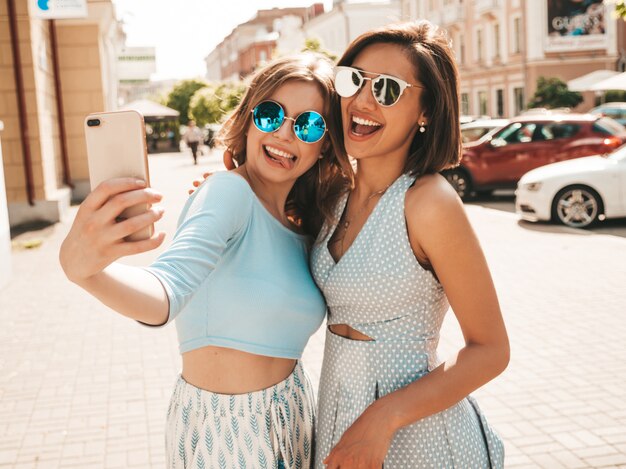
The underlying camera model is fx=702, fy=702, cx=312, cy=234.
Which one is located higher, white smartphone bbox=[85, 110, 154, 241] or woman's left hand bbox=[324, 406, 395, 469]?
white smartphone bbox=[85, 110, 154, 241]

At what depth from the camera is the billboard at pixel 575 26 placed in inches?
1577

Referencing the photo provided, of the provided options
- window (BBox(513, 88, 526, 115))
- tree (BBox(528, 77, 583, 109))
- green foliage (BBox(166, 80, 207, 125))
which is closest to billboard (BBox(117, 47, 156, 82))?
tree (BBox(528, 77, 583, 109))

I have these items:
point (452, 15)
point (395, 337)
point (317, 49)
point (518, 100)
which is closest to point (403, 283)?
point (395, 337)

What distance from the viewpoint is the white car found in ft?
36.9

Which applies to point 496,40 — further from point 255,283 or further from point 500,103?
point 255,283

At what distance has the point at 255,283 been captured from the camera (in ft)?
6.20

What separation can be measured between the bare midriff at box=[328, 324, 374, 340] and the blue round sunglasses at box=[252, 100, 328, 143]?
57 centimetres

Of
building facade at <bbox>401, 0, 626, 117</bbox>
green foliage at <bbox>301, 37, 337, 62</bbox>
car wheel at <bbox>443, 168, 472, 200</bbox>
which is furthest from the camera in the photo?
building facade at <bbox>401, 0, 626, 117</bbox>

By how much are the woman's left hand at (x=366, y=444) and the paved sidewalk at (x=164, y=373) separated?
2496 millimetres

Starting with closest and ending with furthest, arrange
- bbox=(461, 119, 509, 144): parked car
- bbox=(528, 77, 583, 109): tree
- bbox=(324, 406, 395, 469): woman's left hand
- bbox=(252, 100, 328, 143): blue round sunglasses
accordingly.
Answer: bbox=(324, 406, 395, 469): woman's left hand, bbox=(252, 100, 328, 143): blue round sunglasses, bbox=(461, 119, 509, 144): parked car, bbox=(528, 77, 583, 109): tree

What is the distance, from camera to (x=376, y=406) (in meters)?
1.77

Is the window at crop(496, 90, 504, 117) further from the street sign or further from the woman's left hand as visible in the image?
the woman's left hand

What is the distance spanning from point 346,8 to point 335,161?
64229 millimetres

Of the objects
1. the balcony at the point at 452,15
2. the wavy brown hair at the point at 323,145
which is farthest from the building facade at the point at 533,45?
the wavy brown hair at the point at 323,145
